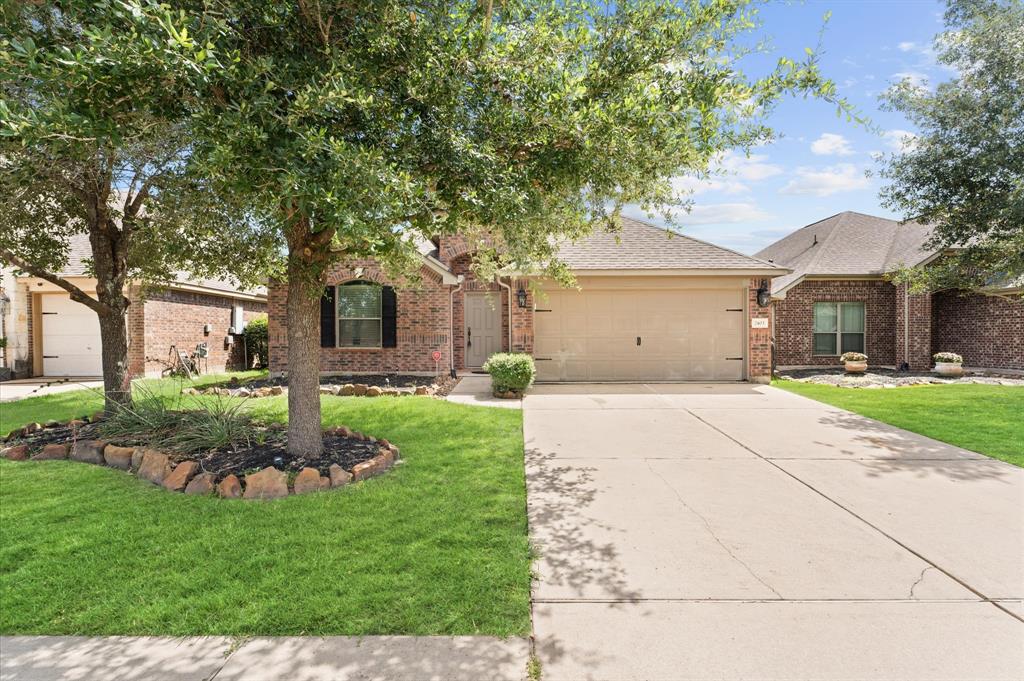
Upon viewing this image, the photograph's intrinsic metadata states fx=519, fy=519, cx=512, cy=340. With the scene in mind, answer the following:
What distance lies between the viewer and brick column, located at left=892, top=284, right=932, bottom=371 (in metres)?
15.1

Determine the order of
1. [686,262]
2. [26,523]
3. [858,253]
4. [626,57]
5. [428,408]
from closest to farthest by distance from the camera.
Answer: [26,523]
[626,57]
[428,408]
[686,262]
[858,253]

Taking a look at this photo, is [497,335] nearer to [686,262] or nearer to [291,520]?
[686,262]

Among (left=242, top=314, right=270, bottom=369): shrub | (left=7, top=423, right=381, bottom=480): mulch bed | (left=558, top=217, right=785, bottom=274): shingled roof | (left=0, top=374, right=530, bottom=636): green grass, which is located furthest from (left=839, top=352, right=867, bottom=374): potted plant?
(left=242, top=314, right=270, bottom=369): shrub

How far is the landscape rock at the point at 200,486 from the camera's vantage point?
470 centimetres

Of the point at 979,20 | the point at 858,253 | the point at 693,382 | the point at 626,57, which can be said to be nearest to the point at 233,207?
the point at 626,57

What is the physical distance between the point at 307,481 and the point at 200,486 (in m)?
0.95

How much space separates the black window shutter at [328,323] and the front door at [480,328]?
11.6ft

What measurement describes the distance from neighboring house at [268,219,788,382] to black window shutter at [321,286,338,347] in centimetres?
2

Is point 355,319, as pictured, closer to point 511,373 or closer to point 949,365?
point 511,373

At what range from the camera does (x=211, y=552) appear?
141 inches

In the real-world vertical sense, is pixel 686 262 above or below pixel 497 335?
above

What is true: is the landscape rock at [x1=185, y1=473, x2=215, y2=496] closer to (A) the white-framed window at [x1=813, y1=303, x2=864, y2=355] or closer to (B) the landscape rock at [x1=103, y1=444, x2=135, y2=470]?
(B) the landscape rock at [x1=103, y1=444, x2=135, y2=470]

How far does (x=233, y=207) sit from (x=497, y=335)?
909 cm

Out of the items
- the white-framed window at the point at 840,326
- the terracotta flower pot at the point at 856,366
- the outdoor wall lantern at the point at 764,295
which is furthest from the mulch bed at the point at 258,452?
the white-framed window at the point at 840,326
